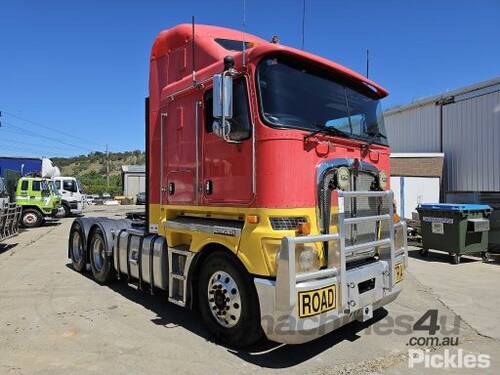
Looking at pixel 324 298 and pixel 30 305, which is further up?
pixel 324 298

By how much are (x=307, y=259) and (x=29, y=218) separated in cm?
2045

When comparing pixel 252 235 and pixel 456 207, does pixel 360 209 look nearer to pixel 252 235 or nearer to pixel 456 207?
pixel 252 235

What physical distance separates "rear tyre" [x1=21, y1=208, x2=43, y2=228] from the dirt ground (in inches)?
564

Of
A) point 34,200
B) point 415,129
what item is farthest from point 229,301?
point 34,200

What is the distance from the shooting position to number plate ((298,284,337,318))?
13.7 feet

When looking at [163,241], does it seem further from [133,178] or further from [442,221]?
[133,178]

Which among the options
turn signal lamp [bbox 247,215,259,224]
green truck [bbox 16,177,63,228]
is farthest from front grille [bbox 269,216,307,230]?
green truck [bbox 16,177,63,228]

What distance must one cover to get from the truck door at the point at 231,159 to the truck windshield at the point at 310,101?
0.25m

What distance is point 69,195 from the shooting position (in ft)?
88.9

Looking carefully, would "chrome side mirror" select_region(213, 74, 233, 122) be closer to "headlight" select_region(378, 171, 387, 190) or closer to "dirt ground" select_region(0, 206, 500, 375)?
"headlight" select_region(378, 171, 387, 190)

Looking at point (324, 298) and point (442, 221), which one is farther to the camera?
point (442, 221)

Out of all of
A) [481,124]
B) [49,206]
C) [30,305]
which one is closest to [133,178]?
[49,206]

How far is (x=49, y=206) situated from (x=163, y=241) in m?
18.1

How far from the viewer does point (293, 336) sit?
4.26 m
